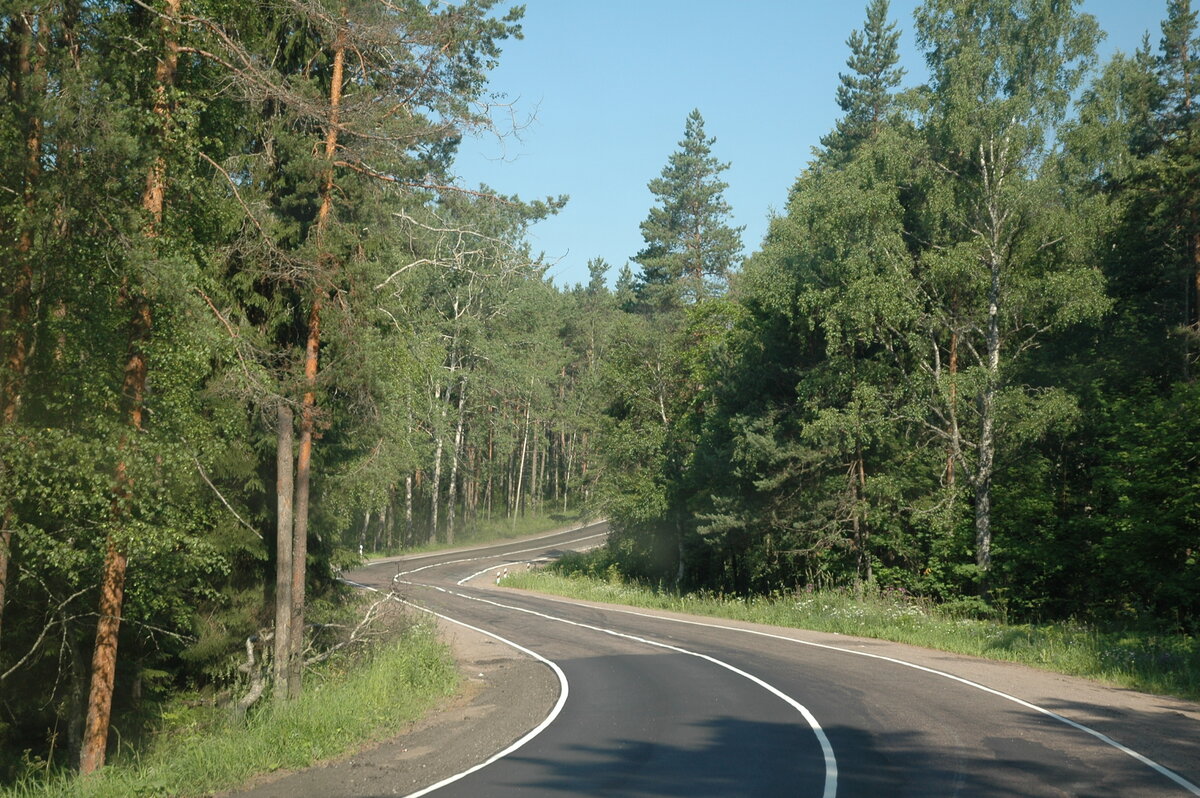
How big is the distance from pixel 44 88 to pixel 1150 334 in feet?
96.0

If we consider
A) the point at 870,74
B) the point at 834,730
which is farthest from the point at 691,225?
the point at 834,730

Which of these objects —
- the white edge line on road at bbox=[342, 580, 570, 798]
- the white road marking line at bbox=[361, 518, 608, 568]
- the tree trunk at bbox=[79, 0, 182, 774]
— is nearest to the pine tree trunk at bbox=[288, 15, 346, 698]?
the tree trunk at bbox=[79, 0, 182, 774]

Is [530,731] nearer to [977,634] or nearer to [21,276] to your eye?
[21,276]

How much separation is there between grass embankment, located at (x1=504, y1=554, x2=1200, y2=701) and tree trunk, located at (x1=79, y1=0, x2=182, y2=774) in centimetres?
1558

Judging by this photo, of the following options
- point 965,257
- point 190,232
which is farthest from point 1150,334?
point 190,232

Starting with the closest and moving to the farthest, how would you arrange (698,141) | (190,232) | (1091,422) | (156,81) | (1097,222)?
(156,81), (190,232), (1091,422), (1097,222), (698,141)

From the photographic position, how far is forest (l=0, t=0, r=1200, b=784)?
498 inches

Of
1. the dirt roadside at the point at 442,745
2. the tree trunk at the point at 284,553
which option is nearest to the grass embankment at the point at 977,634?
the dirt roadside at the point at 442,745

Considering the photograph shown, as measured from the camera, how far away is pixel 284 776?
10.8 meters

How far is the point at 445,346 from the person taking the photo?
96.0 feet

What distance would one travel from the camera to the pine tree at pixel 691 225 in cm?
6825

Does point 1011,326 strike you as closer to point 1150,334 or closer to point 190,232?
point 1150,334

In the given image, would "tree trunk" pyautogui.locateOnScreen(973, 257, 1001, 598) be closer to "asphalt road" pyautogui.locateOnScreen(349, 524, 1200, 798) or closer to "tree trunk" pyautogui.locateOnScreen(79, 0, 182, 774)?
"asphalt road" pyautogui.locateOnScreen(349, 524, 1200, 798)

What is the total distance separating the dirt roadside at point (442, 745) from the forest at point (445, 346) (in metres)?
3.45
